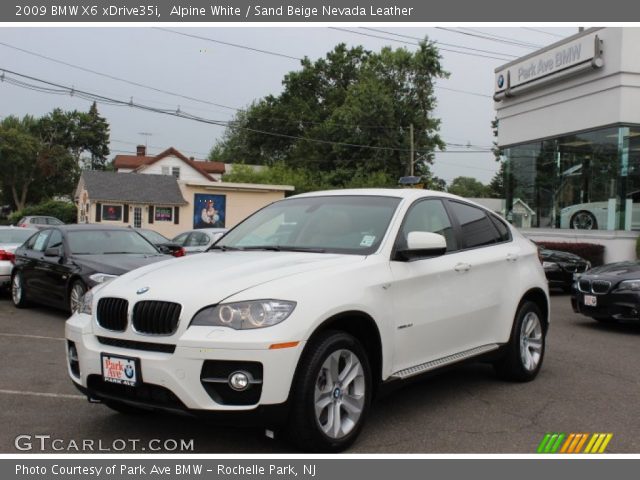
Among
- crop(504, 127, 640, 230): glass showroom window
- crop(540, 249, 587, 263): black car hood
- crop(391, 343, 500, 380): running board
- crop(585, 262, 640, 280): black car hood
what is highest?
crop(504, 127, 640, 230): glass showroom window

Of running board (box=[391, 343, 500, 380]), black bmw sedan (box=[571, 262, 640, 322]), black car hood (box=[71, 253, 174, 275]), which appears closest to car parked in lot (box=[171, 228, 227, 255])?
black car hood (box=[71, 253, 174, 275])

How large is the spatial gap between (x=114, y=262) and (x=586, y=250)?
13.9 m

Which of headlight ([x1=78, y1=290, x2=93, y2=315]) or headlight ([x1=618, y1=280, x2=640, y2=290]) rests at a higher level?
headlight ([x1=78, y1=290, x2=93, y2=315])

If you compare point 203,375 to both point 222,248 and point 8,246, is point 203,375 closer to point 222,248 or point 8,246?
point 222,248

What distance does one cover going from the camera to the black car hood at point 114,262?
922 cm

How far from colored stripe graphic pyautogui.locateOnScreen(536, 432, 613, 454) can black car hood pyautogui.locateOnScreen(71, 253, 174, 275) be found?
20.2 feet

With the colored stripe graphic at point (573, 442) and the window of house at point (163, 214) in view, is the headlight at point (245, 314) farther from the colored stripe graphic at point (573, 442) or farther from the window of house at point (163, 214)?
the window of house at point (163, 214)

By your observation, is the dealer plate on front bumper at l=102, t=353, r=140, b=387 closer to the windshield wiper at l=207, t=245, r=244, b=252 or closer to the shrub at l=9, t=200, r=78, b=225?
the windshield wiper at l=207, t=245, r=244, b=252

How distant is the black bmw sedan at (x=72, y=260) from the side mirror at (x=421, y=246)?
544 centimetres

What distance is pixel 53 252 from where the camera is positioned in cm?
1023

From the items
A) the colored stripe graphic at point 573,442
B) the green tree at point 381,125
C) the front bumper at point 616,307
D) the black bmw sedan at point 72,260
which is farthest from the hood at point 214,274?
the green tree at point 381,125

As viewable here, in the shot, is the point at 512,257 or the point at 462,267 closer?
the point at 462,267

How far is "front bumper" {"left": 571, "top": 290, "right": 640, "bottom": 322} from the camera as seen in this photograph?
9.13m

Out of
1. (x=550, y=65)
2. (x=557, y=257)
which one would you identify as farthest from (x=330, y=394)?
(x=550, y=65)
